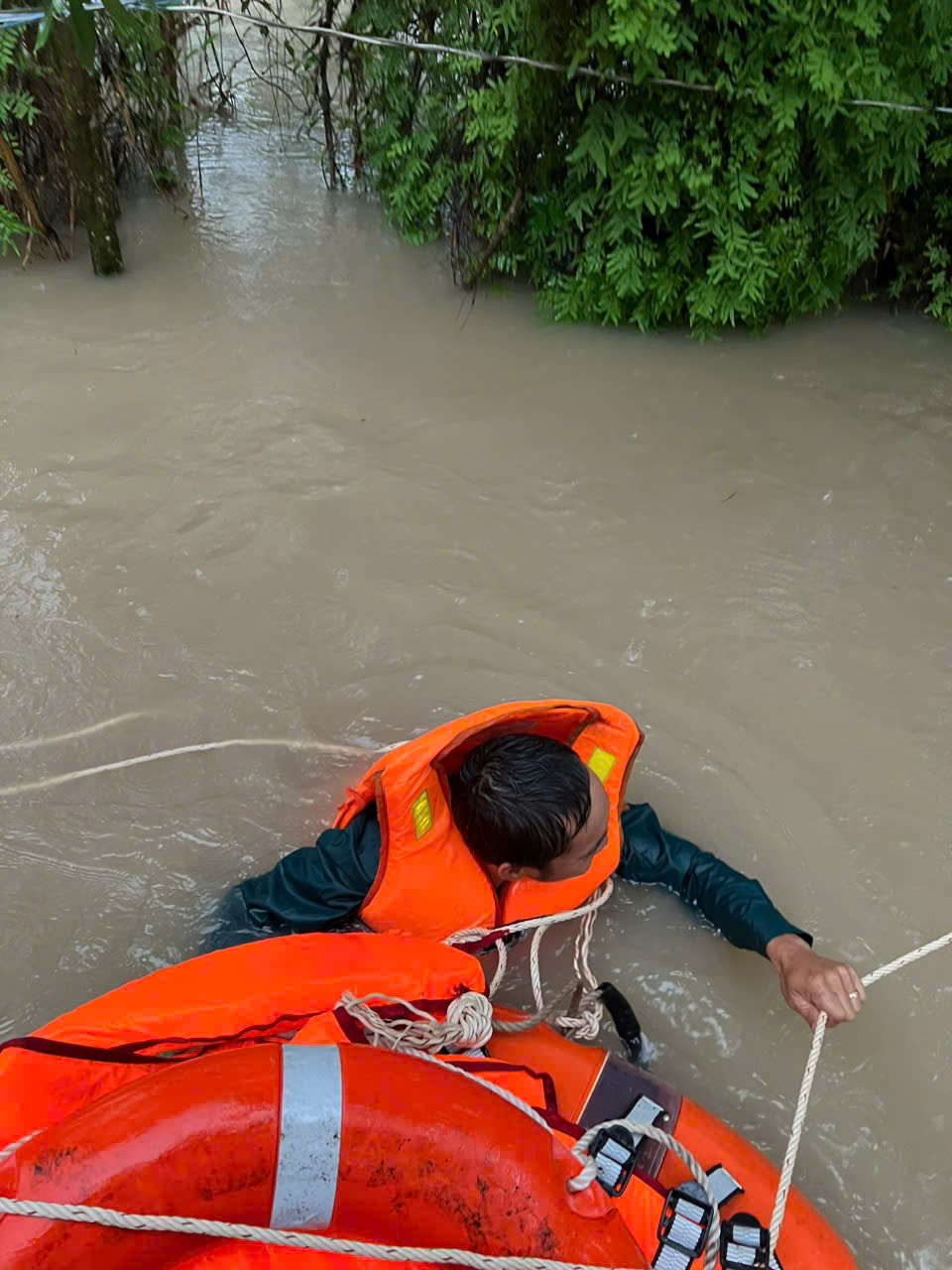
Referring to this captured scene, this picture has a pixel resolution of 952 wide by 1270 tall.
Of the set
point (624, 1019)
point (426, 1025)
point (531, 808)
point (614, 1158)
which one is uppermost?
point (531, 808)

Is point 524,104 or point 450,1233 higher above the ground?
point 524,104

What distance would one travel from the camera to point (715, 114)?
335 cm

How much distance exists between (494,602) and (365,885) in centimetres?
113

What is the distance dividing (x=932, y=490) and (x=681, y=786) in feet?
4.84

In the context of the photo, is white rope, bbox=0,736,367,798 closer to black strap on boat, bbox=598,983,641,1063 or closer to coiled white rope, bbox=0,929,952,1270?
black strap on boat, bbox=598,983,641,1063

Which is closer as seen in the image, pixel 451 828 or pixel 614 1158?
pixel 614 1158

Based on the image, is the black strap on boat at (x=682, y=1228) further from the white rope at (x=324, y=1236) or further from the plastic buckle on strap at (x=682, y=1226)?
the white rope at (x=324, y=1236)

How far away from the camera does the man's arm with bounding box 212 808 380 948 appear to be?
1904 millimetres

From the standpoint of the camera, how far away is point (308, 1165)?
1.18 m

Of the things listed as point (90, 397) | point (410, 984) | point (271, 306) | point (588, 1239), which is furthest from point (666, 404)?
point (588, 1239)

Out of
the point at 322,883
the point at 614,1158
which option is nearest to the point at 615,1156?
the point at 614,1158

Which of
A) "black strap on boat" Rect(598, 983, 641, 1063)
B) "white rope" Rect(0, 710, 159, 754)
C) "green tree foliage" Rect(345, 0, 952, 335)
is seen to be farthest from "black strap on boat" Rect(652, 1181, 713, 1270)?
"green tree foliage" Rect(345, 0, 952, 335)

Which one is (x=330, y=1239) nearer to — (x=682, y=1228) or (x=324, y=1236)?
(x=324, y=1236)

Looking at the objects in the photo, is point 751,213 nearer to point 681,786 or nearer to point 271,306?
point 271,306
